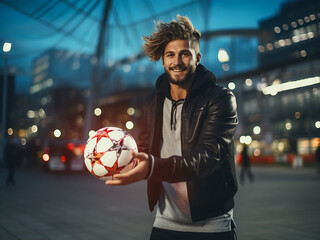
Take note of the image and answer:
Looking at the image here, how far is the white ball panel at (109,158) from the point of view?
6.61ft

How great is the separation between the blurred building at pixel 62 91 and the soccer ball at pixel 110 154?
764 inches

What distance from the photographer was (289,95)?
62.0m

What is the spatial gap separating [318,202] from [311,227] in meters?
3.72

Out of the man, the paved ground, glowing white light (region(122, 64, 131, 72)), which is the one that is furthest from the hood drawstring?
glowing white light (region(122, 64, 131, 72))

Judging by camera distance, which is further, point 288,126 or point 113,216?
point 288,126

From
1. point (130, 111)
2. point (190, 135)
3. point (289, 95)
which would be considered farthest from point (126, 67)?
point (190, 135)

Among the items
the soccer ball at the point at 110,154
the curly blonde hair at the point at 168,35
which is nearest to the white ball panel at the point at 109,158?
the soccer ball at the point at 110,154

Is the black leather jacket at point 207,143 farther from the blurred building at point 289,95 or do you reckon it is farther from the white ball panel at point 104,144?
the blurred building at point 289,95

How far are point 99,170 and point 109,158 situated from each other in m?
0.09

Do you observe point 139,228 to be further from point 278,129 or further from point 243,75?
point 278,129

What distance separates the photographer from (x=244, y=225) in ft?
23.5

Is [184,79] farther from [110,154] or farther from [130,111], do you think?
[130,111]

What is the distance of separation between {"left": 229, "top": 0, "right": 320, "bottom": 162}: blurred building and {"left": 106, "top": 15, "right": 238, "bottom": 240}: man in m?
44.6

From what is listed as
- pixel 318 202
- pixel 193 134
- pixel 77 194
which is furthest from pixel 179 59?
pixel 77 194
